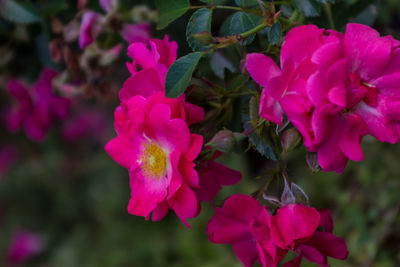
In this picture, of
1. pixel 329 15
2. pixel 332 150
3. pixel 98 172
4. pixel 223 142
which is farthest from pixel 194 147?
pixel 98 172

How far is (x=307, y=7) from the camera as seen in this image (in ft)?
1.64

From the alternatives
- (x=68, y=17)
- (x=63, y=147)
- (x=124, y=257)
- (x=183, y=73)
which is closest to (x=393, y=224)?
(x=183, y=73)

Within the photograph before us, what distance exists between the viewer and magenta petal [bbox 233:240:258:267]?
0.50m

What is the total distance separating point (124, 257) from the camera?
63.8 inches

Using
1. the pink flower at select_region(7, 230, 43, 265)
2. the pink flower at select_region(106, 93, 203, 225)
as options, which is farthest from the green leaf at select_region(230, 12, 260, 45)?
the pink flower at select_region(7, 230, 43, 265)

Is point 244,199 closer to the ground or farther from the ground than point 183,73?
closer to the ground

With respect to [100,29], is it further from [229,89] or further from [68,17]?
[229,89]

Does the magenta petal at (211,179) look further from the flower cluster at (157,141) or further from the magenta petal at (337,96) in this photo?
the magenta petal at (337,96)

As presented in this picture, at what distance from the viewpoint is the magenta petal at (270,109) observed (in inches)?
15.3

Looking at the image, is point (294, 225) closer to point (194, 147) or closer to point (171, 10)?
point (194, 147)

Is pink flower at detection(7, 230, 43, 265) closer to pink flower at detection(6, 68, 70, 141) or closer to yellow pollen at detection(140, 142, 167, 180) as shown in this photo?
pink flower at detection(6, 68, 70, 141)

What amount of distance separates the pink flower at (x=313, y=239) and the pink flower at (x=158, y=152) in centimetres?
10

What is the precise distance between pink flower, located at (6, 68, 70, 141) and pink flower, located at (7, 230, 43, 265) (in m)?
1.20

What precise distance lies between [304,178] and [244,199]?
3.31 ft
